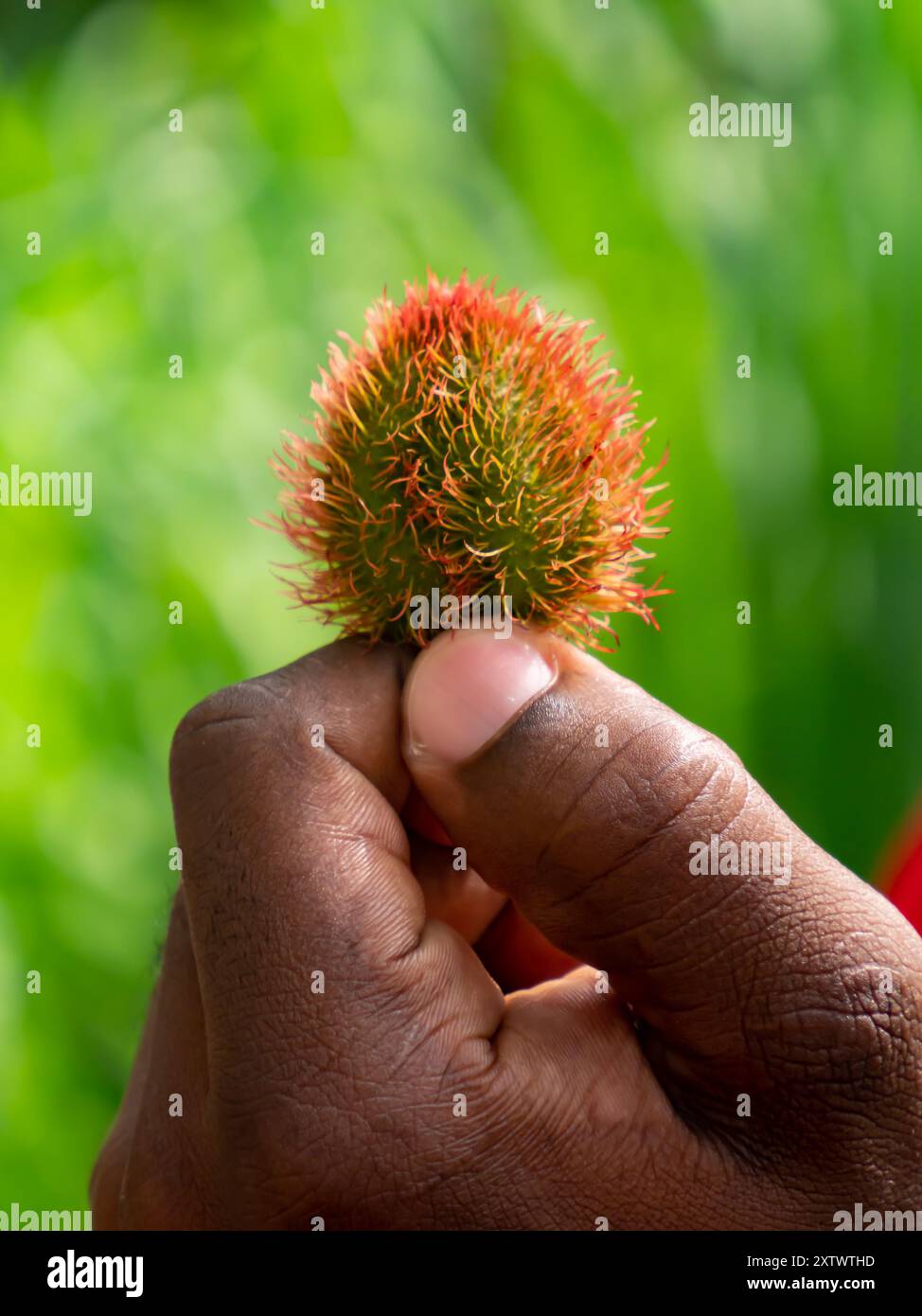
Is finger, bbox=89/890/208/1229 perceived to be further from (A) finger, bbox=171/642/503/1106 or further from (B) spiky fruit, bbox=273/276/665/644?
(B) spiky fruit, bbox=273/276/665/644

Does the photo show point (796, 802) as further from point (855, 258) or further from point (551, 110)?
point (551, 110)

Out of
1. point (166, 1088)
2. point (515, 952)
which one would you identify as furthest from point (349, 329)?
point (166, 1088)

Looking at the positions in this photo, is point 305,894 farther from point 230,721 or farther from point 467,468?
point 467,468

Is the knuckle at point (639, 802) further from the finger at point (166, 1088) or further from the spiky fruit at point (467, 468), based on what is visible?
the finger at point (166, 1088)

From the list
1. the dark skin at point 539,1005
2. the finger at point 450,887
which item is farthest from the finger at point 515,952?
the dark skin at point 539,1005

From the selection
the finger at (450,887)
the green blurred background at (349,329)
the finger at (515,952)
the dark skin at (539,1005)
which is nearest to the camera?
the dark skin at (539,1005)

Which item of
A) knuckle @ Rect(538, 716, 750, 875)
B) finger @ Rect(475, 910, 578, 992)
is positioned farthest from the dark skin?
finger @ Rect(475, 910, 578, 992)

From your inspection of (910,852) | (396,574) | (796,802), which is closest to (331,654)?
(396,574)
